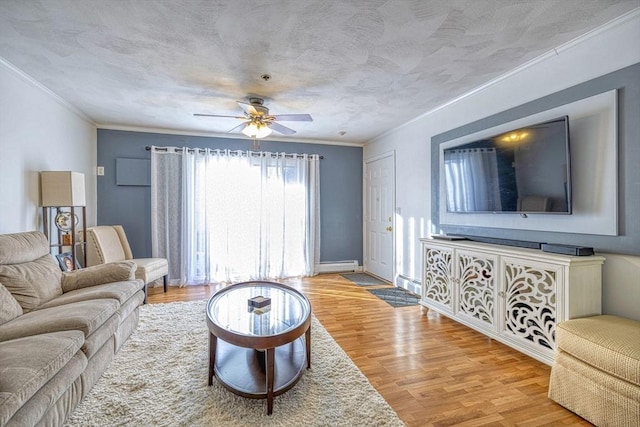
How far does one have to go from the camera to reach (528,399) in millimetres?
1909

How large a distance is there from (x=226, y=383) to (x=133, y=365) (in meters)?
0.92

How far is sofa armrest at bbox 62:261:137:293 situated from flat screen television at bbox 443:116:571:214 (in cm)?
342

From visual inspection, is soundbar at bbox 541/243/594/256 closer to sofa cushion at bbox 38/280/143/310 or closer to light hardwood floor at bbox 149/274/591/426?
light hardwood floor at bbox 149/274/591/426

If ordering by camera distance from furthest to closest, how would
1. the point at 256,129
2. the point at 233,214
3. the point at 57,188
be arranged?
1. the point at 233,214
2. the point at 256,129
3. the point at 57,188

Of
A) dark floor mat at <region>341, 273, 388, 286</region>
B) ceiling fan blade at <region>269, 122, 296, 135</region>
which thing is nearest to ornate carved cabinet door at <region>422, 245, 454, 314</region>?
dark floor mat at <region>341, 273, 388, 286</region>

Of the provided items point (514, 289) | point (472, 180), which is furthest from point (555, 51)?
point (514, 289)

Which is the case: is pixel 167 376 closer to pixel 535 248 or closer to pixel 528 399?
pixel 528 399

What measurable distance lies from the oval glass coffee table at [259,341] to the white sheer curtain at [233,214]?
2.37m

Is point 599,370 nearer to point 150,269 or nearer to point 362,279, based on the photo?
point 362,279

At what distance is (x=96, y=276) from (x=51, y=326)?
1007 millimetres

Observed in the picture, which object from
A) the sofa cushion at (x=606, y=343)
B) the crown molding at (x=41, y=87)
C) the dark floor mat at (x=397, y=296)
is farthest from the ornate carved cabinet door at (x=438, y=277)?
the crown molding at (x=41, y=87)

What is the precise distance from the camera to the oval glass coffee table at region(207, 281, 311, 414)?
170cm

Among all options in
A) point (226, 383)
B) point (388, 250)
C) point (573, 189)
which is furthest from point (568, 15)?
point (388, 250)

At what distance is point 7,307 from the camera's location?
6.43 feet
